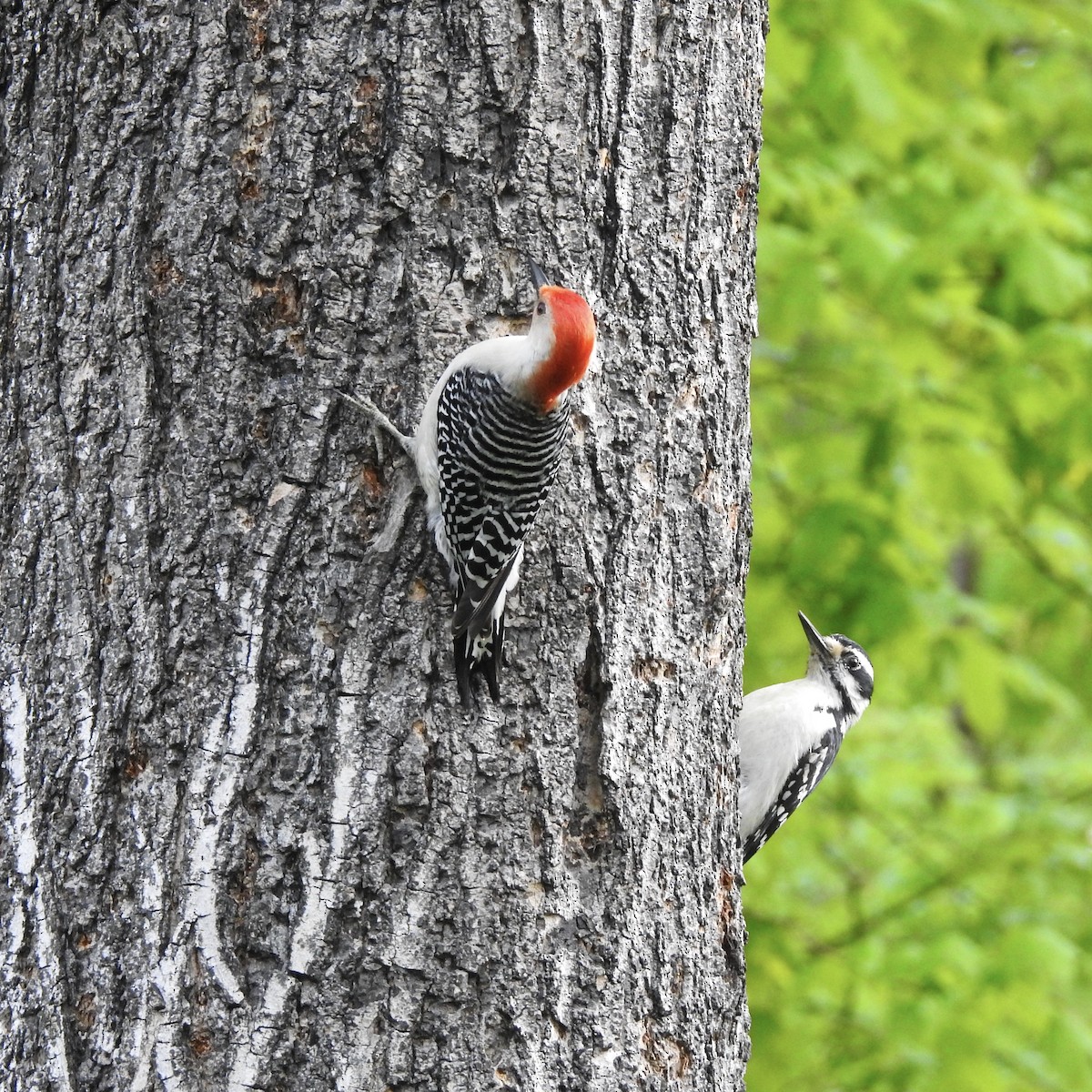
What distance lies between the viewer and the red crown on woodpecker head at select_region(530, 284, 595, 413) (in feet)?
7.24

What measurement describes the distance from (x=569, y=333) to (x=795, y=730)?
2.48 m

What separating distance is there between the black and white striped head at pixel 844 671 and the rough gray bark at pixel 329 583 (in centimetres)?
238

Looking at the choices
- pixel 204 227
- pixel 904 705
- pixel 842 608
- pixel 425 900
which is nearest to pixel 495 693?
pixel 425 900

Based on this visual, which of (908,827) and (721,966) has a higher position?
(721,966)

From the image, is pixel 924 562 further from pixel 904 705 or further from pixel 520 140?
pixel 520 140

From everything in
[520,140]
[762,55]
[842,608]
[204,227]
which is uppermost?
[762,55]

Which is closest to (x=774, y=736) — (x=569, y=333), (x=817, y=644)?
(x=817, y=644)

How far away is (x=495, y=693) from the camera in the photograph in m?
2.19

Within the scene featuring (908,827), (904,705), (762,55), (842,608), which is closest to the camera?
(762,55)

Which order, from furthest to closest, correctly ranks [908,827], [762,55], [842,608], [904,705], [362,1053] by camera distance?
[904,705] → [908,827] → [842,608] → [762,55] → [362,1053]

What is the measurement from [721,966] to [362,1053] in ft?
2.39

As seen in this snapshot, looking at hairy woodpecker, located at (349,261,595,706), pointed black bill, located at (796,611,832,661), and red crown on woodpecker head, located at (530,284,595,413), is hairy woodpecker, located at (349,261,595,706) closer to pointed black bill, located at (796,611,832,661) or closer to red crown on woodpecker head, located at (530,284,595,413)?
red crown on woodpecker head, located at (530,284,595,413)

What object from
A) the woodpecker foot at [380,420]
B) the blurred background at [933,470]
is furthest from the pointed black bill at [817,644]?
the woodpecker foot at [380,420]

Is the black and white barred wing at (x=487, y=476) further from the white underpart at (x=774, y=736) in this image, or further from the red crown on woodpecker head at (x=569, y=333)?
the white underpart at (x=774, y=736)
